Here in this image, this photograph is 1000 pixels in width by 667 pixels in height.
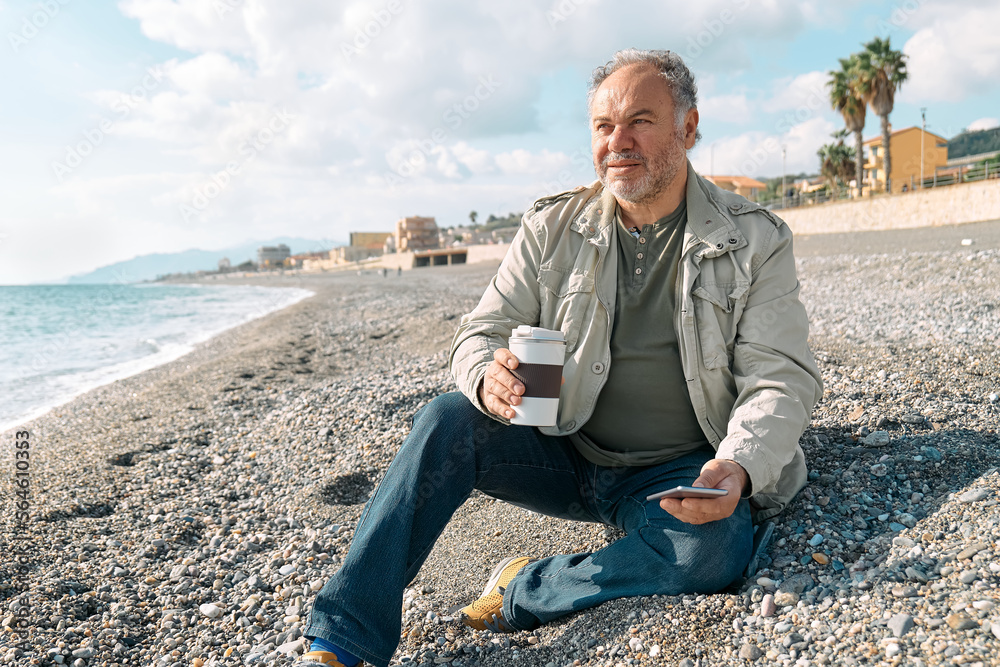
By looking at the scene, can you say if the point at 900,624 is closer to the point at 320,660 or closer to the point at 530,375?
the point at 530,375

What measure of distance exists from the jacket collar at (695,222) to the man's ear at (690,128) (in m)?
0.09

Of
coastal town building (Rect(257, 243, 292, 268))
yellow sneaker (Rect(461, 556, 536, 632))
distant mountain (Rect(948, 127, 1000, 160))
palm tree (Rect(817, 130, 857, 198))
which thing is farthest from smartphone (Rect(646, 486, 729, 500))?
coastal town building (Rect(257, 243, 292, 268))

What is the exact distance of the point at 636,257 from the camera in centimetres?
281

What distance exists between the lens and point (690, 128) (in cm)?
291

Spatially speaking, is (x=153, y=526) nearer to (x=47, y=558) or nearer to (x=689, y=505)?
(x=47, y=558)

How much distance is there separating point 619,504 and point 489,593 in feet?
2.17

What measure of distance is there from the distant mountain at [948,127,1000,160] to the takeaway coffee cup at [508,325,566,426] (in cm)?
10023

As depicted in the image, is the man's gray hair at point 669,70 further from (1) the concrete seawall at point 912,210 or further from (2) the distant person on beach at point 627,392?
(1) the concrete seawall at point 912,210

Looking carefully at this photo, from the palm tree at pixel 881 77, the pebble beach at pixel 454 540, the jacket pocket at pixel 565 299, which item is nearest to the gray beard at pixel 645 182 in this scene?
the jacket pocket at pixel 565 299

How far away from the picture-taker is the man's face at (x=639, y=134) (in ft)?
8.89

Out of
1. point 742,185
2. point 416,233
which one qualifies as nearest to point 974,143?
point 742,185

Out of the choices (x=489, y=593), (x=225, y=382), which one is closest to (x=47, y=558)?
(x=489, y=593)

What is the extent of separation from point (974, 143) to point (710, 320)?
108465mm

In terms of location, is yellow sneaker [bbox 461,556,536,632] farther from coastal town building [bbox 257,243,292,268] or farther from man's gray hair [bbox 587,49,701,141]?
coastal town building [bbox 257,243,292,268]
